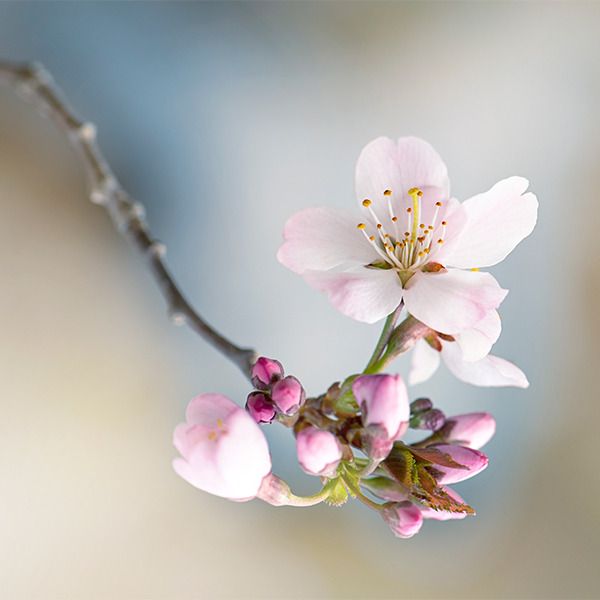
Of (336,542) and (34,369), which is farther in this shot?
(336,542)

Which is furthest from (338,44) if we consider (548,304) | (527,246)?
(548,304)

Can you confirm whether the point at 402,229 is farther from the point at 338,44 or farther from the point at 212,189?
the point at 338,44

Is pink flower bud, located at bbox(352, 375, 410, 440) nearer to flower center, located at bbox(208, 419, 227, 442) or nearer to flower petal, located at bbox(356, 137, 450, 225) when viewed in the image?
flower center, located at bbox(208, 419, 227, 442)

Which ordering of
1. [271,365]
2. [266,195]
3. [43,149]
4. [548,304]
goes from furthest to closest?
[548,304], [266,195], [43,149], [271,365]

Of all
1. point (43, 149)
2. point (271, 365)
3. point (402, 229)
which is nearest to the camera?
point (271, 365)

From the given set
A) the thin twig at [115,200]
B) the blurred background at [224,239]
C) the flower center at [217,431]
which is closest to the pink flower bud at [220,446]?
the flower center at [217,431]

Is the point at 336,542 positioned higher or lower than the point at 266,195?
lower

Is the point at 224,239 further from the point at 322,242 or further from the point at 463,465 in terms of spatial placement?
the point at 463,465

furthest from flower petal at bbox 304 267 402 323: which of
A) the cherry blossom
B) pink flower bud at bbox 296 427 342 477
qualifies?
pink flower bud at bbox 296 427 342 477
